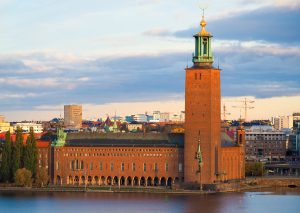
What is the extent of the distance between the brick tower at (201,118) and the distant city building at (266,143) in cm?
6021

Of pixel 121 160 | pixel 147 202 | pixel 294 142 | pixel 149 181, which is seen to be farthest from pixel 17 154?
pixel 294 142

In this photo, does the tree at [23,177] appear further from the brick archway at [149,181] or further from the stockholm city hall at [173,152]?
the brick archway at [149,181]

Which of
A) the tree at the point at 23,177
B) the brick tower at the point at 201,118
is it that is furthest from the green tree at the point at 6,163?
the brick tower at the point at 201,118

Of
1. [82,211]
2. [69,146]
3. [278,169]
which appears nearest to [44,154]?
[69,146]

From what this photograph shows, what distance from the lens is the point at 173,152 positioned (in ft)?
307

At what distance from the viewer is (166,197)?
8556 cm

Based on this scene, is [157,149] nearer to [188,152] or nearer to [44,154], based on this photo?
[188,152]

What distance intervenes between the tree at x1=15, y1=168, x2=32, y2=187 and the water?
250 cm

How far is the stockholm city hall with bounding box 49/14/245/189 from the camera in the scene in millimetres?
91750

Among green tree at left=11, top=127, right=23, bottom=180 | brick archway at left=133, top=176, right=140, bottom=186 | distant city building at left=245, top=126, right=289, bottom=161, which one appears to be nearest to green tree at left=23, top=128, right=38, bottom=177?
green tree at left=11, top=127, right=23, bottom=180

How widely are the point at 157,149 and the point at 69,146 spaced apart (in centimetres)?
738

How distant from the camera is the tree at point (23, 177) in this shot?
92438mm

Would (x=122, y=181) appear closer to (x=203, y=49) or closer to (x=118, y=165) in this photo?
(x=118, y=165)

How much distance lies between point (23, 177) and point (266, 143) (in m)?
67.9
